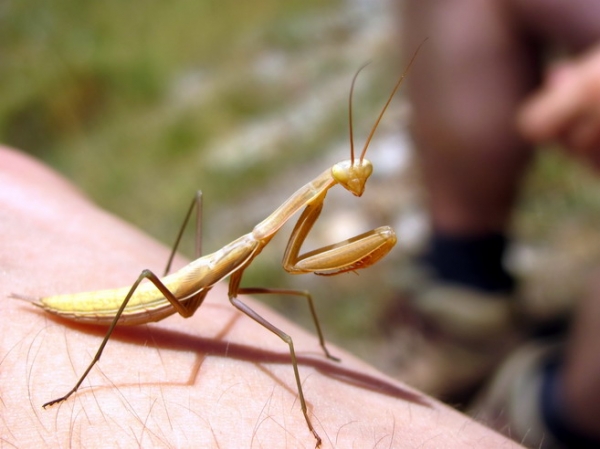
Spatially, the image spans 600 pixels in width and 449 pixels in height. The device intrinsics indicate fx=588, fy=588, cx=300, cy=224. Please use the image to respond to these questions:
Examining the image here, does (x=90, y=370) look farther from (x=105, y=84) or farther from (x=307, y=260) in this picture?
(x=105, y=84)

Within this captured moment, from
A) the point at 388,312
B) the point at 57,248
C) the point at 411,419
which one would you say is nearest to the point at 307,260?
the point at 411,419

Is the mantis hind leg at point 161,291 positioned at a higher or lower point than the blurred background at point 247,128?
lower

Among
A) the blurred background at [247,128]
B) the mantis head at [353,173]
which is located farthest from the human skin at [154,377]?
the blurred background at [247,128]

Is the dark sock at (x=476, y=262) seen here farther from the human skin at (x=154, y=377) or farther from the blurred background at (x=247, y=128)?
the human skin at (x=154, y=377)

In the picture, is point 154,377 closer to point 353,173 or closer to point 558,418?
point 353,173

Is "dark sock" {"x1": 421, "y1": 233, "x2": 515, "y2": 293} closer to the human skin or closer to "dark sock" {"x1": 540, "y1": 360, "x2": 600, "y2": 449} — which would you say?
"dark sock" {"x1": 540, "y1": 360, "x2": 600, "y2": 449}

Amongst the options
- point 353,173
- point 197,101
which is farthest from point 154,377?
point 197,101
